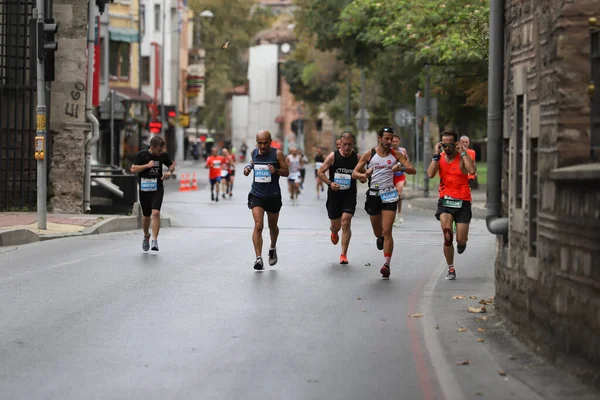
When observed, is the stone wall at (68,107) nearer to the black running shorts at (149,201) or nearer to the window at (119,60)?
the black running shorts at (149,201)

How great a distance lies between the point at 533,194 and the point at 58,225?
14.5m

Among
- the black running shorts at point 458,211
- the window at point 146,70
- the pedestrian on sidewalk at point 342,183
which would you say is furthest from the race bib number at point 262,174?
the window at point 146,70

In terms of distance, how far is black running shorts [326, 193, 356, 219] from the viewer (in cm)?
1773

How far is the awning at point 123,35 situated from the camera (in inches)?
2633

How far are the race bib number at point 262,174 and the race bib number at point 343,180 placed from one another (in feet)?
4.23

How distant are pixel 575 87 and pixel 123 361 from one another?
363 cm

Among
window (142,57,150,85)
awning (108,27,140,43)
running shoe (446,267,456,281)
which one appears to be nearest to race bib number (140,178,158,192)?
running shoe (446,267,456,281)

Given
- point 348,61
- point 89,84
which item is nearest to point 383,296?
point 89,84

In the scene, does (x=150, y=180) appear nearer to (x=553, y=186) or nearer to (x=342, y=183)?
(x=342, y=183)

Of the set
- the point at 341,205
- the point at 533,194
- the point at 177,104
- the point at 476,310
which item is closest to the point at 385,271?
the point at 341,205

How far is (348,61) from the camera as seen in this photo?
167 feet

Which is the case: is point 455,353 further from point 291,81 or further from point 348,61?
point 291,81

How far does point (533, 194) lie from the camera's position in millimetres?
10242

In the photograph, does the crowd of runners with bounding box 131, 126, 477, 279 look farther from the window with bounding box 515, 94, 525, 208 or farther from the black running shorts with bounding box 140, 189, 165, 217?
the window with bounding box 515, 94, 525, 208
